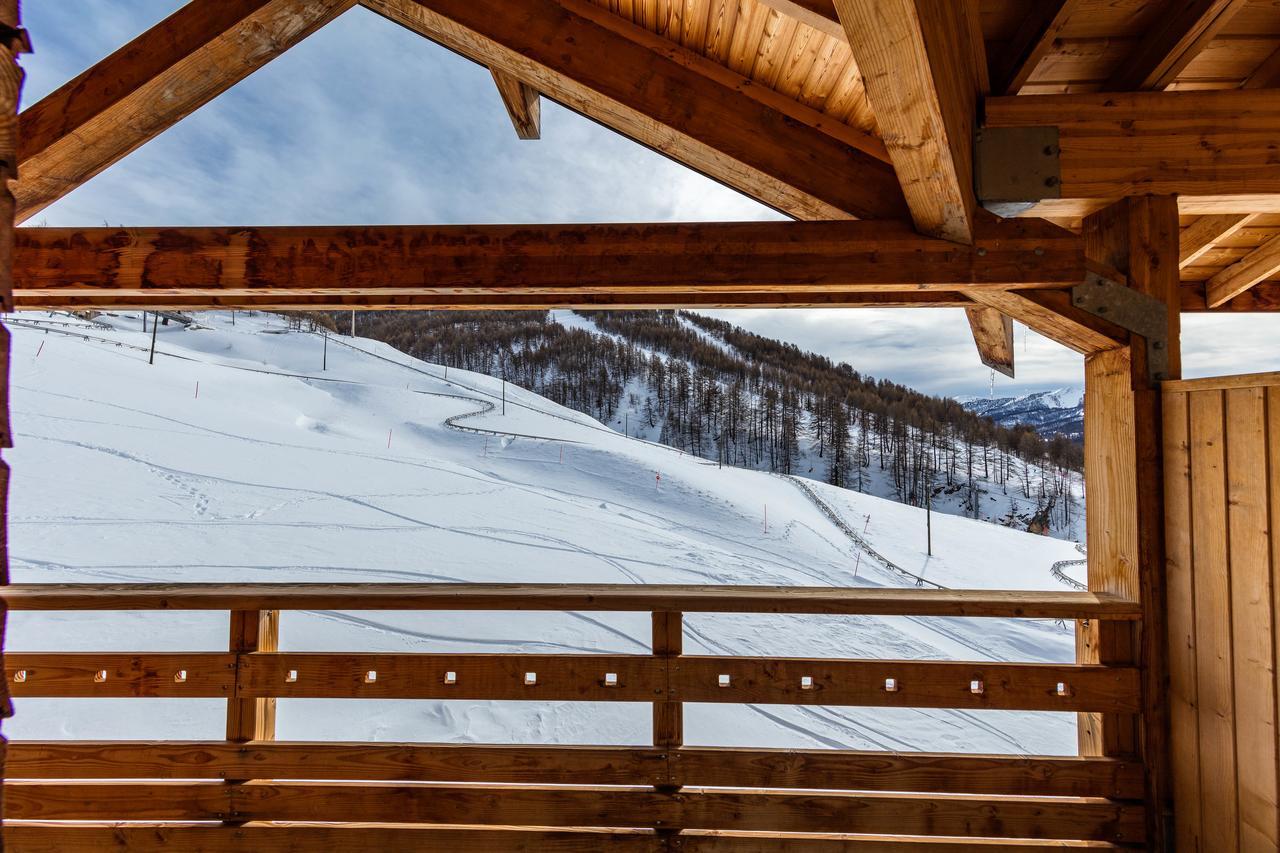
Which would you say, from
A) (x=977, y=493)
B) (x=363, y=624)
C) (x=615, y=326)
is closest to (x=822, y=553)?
(x=363, y=624)

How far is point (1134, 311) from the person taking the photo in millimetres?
1880

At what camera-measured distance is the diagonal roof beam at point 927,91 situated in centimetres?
99

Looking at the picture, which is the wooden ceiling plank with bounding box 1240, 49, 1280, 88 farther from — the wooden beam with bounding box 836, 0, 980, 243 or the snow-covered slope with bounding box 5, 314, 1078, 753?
the snow-covered slope with bounding box 5, 314, 1078, 753

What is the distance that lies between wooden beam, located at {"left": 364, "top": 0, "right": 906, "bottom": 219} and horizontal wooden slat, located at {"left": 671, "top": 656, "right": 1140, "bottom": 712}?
1557mm

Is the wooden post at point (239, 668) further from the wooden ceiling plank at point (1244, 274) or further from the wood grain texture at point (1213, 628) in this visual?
the wooden ceiling plank at point (1244, 274)

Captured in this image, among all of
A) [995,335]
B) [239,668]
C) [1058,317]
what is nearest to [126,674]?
[239,668]

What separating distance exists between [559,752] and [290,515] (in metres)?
9.12

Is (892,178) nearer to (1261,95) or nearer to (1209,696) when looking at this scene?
(1261,95)

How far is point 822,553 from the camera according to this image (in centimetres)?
1292

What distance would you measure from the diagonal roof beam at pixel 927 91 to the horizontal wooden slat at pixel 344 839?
2.03m

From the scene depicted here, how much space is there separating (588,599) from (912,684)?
→ 1106mm

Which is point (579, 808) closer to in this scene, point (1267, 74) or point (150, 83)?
point (150, 83)

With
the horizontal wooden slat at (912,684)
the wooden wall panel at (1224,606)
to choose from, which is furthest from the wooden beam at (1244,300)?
the horizontal wooden slat at (912,684)

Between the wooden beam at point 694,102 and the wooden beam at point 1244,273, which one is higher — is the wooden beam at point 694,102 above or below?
above
